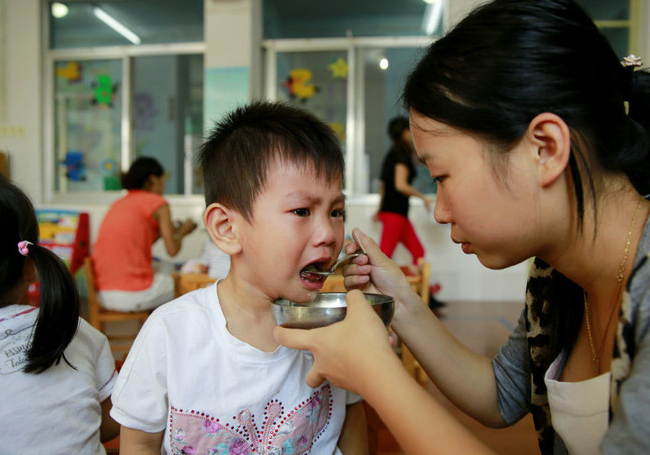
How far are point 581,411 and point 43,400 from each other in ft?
3.31

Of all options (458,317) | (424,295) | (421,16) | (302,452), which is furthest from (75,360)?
(421,16)

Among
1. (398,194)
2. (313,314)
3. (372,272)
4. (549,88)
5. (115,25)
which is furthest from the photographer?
(115,25)

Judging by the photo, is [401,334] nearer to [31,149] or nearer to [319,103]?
[319,103]

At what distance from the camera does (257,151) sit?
1.04 m

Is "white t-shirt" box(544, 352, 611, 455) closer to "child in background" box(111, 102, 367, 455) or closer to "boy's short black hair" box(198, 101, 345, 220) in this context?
"child in background" box(111, 102, 367, 455)

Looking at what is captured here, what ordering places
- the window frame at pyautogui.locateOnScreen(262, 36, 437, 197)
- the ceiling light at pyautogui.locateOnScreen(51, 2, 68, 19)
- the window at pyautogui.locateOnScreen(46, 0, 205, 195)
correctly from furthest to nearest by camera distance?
the ceiling light at pyautogui.locateOnScreen(51, 2, 68, 19), the window at pyautogui.locateOnScreen(46, 0, 205, 195), the window frame at pyautogui.locateOnScreen(262, 36, 437, 197)

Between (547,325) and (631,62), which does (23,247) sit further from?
(631,62)

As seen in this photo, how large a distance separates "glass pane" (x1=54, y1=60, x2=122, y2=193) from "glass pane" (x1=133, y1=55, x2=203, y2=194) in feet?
0.80

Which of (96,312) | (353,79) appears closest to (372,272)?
(96,312)

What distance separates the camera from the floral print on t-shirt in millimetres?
961

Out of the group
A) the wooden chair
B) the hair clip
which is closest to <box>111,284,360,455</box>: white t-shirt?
the hair clip

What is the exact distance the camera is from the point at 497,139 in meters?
0.75

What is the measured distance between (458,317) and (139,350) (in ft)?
11.8

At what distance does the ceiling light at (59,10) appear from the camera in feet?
19.9
